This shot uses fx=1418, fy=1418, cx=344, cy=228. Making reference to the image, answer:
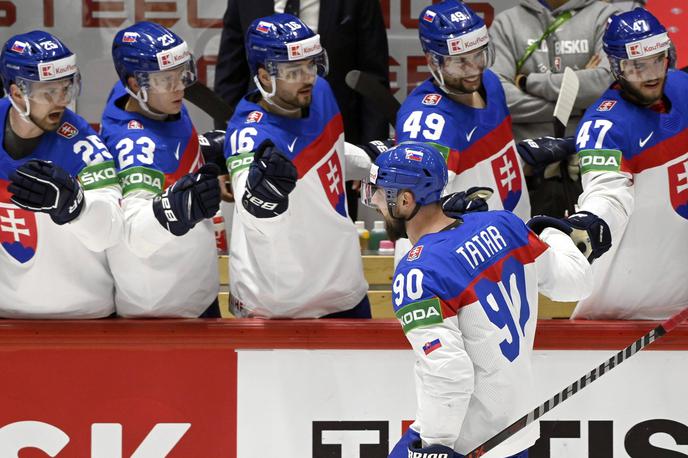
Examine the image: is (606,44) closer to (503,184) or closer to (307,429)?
(503,184)

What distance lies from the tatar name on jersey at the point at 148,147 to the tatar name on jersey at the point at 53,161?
7 centimetres

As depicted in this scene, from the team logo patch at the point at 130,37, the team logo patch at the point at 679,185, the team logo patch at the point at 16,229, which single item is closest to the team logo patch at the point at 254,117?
the team logo patch at the point at 130,37

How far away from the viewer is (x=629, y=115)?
4.71 metres

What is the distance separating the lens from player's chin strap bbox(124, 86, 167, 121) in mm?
4695

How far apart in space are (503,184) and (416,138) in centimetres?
39

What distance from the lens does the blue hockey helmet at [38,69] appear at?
14.8 feet

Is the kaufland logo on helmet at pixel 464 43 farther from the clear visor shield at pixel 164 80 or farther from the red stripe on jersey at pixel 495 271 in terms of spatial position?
the red stripe on jersey at pixel 495 271

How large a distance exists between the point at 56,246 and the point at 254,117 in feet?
2.53

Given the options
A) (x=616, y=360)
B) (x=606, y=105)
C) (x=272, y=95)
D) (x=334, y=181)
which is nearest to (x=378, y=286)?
(x=334, y=181)

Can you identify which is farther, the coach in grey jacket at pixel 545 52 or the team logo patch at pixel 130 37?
the coach in grey jacket at pixel 545 52

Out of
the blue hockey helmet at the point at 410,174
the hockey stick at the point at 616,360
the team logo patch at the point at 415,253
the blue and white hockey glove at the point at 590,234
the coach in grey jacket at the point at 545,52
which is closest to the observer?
the team logo patch at the point at 415,253

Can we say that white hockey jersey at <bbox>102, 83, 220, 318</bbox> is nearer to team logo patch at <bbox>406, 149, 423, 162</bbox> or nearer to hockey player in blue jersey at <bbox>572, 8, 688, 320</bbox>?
team logo patch at <bbox>406, 149, 423, 162</bbox>

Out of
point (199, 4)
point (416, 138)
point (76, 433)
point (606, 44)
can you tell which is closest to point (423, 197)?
point (416, 138)

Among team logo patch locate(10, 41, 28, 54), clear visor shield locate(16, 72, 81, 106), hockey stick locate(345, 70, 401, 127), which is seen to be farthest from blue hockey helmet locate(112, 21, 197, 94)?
hockey stick locate(345, 70, 401, 127)
